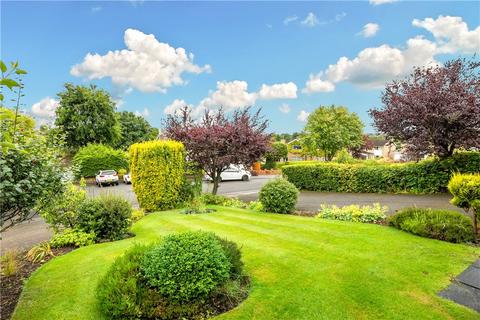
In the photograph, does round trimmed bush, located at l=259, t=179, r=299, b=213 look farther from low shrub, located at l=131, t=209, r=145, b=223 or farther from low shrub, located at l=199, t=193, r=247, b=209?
low shrub, located at l=131, t=209, r=145, b=223

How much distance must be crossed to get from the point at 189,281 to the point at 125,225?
4.35m

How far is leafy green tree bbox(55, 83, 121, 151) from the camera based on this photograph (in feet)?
113

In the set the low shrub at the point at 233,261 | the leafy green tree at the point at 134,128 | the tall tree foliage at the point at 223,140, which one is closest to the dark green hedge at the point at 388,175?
the tall tree foliage at the point at 223,140

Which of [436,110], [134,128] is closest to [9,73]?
[436,110]

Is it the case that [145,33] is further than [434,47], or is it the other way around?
[145,33]

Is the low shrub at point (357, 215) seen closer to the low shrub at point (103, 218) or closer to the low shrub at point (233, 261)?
the low shrub at point (233, 261)

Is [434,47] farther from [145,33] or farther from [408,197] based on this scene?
[145,33]

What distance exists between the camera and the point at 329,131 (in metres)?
34.4

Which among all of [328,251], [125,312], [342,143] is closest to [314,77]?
[328,251]

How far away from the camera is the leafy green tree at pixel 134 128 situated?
4844 centimetres

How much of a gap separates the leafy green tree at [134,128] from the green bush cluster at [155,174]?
126ft

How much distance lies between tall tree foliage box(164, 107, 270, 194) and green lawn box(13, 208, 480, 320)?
580 cm

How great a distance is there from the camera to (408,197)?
41.6ft

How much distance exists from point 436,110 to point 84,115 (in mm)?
35067
